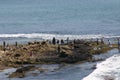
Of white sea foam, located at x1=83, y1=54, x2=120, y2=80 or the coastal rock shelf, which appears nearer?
white sea foam, located at x1=83, y1=54, x2=120, y2=80

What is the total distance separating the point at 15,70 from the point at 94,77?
419 inches

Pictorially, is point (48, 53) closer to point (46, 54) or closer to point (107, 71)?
Answer: point (46, 54)

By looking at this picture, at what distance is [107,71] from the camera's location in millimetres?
44969

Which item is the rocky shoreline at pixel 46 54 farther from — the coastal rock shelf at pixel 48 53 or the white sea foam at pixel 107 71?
the white sea foam at pixel 107 71

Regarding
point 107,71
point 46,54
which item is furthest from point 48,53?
point 107,71

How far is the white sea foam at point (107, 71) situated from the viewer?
4234 centimetres

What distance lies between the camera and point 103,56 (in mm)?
57062

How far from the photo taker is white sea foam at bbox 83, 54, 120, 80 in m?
42.3

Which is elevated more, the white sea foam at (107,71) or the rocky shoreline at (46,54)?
the rocky shoreline at (46,54)

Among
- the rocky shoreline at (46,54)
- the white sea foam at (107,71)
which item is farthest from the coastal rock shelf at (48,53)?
the white sea foam at (107,71)

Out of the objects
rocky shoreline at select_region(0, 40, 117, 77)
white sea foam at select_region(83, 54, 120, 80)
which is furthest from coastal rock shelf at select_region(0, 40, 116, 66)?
white sea foam at select_region(83, 54, 120, 80)

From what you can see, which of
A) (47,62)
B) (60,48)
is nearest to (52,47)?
(60,48)

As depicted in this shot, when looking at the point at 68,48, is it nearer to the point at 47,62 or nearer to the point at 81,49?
the point at 81,49

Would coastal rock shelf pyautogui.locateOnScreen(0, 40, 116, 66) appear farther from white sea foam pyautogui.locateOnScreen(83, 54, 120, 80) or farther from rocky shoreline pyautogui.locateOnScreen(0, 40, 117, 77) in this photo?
white sea foam pyautogui.locateOnScreen(83, 54, 120, 80)
